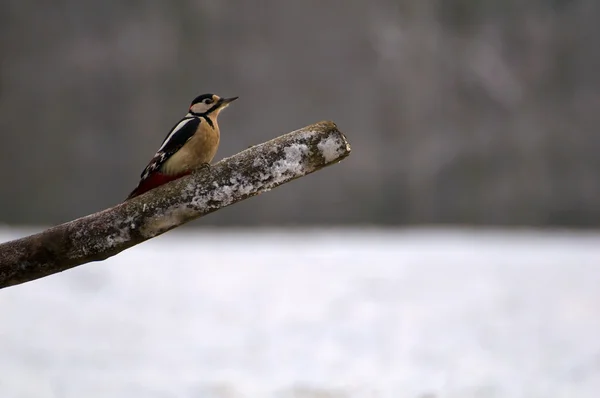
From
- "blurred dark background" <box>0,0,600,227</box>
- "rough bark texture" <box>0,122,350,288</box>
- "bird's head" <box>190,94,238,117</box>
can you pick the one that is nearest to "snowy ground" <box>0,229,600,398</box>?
"blurred dark background" <box>0,0,600,227</box>

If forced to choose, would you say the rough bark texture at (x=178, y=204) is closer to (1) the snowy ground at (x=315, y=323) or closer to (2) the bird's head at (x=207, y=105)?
(2) the bird's head at (x=207, y=105)

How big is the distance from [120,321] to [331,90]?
6.07 feet

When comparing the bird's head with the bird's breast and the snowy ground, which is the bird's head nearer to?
the bird's breast

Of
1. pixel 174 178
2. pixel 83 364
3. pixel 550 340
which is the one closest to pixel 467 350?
pixel 550 340

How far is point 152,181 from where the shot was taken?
1260mm

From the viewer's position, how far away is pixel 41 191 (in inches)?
150

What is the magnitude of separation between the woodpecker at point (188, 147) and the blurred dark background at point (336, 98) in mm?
2449

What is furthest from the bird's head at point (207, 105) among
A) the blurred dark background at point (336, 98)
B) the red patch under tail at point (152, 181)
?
the blurred dark background at point (336, 98)

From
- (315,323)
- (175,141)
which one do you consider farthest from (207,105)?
(315,323)

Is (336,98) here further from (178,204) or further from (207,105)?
(178,204)

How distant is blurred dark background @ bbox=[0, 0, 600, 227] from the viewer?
3758 millimetres

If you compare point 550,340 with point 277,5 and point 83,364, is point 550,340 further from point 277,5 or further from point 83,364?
point 277,5

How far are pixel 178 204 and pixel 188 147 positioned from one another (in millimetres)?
111

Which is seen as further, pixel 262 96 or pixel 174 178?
pixel 262 96
